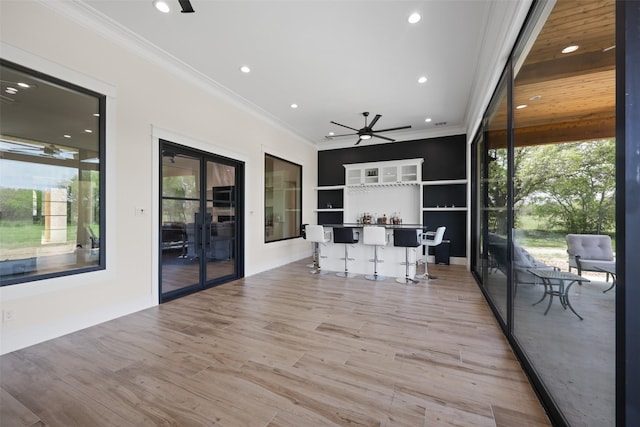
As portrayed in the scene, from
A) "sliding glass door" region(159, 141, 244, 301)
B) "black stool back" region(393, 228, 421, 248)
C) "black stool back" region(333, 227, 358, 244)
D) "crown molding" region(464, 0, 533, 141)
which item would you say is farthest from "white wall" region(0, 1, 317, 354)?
"crown molding" region(464, 0, 533, 141)

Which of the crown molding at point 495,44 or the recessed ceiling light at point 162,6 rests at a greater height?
the recessed ceiling light at point 162,6

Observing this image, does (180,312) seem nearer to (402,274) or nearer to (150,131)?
(150,131)

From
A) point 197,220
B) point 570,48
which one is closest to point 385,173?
point 197,220

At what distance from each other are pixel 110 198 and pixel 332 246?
3808 millimetres

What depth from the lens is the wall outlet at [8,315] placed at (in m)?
2.33

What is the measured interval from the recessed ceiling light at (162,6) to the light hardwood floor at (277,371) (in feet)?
11.1

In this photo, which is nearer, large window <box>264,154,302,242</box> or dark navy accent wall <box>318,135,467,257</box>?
large window <box>264,154,302,242</box>

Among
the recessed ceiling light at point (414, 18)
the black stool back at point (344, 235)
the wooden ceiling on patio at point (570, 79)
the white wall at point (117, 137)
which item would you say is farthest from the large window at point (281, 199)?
the wooden ceiling on patio at point (570, 79)

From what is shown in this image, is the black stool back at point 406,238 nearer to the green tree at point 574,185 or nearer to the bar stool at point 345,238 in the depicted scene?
the bar stool at point 345,238

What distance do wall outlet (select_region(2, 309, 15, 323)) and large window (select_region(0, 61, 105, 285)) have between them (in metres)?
0.26

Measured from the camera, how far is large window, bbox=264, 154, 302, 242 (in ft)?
20.0

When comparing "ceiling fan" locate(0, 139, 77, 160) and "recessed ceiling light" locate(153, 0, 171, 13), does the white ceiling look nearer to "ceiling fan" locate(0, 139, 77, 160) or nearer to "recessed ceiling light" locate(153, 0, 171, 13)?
"recessed ceiling light" locate(153, 0, 171, 13)

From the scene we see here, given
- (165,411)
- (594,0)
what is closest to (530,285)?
(594,0)

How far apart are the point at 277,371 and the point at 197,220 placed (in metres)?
3.04
